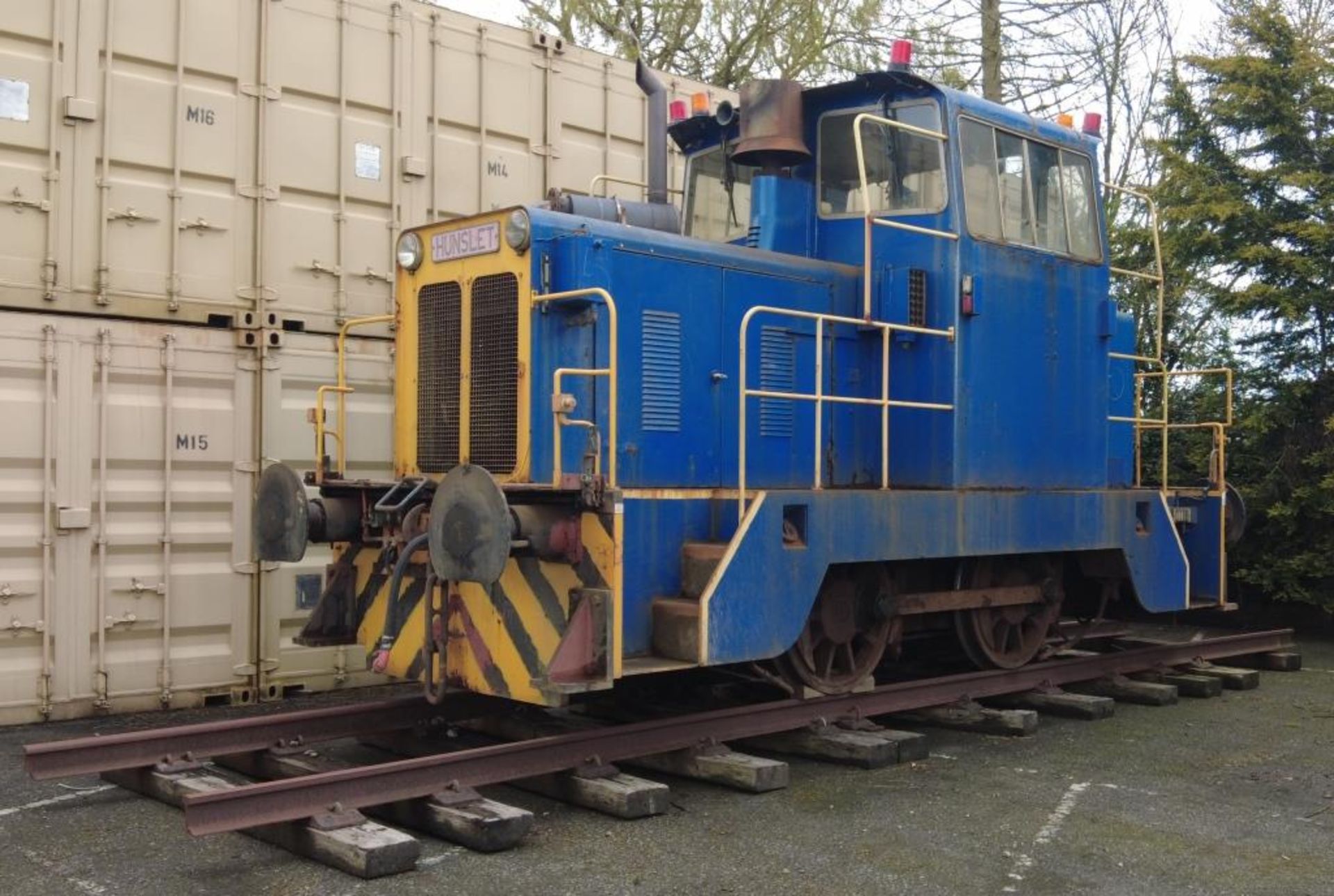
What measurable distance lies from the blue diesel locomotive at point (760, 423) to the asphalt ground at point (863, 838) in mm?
716

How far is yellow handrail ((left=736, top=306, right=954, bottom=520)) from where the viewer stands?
19.0 ft

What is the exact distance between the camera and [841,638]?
671cm

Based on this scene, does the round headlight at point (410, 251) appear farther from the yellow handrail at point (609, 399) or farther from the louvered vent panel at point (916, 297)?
the louvered vent panel at point (916, 297)

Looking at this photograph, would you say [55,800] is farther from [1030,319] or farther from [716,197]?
[1030,319]

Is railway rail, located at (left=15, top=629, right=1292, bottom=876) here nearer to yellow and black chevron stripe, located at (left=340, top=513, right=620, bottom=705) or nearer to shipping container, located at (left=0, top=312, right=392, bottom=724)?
yellow and black chevron stripe, located at (left=340, top=513, right=620, bottom=705)

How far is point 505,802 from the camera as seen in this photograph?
549 centimetres

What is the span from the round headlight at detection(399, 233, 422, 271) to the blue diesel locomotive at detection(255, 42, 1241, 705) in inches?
1.4

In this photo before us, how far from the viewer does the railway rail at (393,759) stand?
4656 millimetres

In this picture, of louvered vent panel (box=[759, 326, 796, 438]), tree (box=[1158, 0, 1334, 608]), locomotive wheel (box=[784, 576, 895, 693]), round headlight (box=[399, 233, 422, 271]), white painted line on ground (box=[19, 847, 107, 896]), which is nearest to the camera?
white painted line on ground (box=[19, 847, 107, 896])

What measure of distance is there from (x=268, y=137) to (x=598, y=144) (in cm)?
272

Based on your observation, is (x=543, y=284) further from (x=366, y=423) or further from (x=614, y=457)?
(x=366, y=423)

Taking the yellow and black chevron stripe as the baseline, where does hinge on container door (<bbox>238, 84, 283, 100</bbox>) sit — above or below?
above

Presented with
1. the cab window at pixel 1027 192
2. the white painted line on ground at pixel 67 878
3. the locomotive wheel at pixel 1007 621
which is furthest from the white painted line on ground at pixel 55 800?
the cab window at pixel 1027 192

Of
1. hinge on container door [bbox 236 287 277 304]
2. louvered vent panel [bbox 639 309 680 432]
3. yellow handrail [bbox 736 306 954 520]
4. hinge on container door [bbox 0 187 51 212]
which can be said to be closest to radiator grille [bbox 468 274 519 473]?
louvered vent panel [bbox 639 309 680 432]
